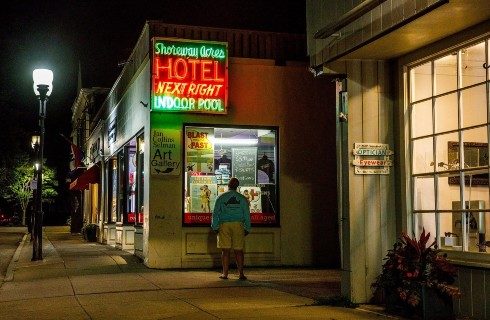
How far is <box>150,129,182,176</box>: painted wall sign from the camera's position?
45.4ft

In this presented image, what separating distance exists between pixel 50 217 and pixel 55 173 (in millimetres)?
6203

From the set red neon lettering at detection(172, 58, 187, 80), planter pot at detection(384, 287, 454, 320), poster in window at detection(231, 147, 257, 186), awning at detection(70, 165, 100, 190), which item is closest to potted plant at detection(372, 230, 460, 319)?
planter pot at detection(384, 287, 454, 320)

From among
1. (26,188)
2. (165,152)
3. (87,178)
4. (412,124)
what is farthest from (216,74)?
(26,188)

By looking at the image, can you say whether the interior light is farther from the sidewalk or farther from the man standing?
the sidewalk

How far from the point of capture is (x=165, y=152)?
13.9 m

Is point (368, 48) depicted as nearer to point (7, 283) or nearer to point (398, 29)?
point (398, 29)

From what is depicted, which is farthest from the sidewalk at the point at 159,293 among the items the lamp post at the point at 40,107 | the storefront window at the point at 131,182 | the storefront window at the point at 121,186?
the storefront window at the point at 121,186

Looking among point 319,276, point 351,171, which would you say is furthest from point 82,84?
point 351,171

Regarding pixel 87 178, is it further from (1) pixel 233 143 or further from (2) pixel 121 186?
(1) pixel 233 143

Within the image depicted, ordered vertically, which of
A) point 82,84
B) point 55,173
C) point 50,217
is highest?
point 82,84

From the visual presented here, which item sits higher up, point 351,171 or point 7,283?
point 351,171

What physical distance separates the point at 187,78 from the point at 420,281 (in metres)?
7.43

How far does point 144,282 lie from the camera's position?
37.8 feet

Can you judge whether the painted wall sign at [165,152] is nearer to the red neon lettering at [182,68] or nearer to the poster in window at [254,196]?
the red neon lettering at [182,68]
